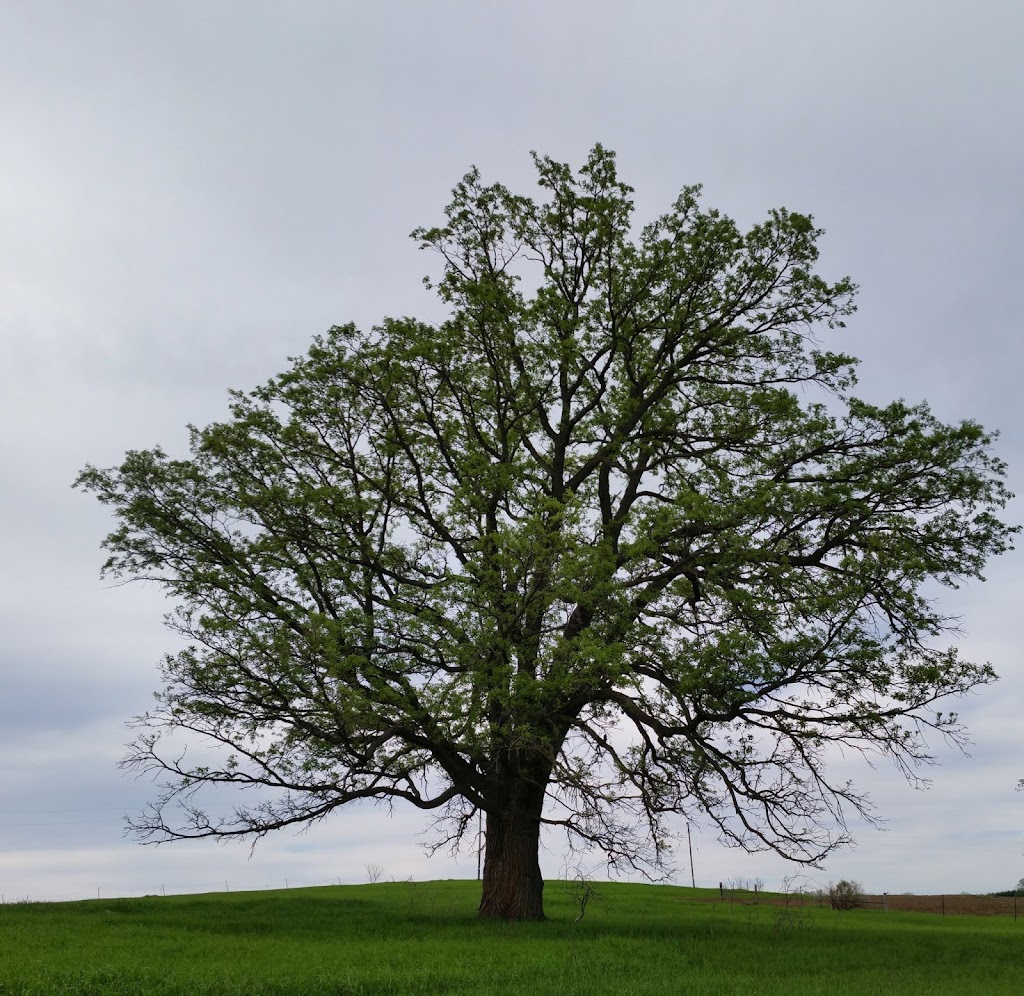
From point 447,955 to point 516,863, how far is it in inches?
255

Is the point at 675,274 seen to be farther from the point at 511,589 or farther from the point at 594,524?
the point at 511,589

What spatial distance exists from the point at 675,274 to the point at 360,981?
19325 millimetres

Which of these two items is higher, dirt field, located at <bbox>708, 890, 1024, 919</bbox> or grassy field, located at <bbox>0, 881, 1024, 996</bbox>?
dirt field, located at <bbox>708, 890, 1024, 919</bbox>

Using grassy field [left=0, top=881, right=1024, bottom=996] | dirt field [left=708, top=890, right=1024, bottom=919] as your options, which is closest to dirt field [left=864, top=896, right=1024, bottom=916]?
dirt field [left=708, top=890, right=1024, bottom=919]

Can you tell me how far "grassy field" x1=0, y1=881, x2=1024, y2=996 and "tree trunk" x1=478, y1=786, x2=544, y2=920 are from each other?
2.64 feet

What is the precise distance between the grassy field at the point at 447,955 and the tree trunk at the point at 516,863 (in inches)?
31.6

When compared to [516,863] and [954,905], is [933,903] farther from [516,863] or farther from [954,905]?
[516,863]

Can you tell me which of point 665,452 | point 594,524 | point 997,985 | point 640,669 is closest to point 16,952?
point 640,669

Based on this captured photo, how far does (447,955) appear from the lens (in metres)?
17.0

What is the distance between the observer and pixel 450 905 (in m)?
31.5

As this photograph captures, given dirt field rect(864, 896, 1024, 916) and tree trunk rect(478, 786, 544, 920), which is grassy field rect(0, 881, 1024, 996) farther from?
dirt field rect(864, 896, 1024, 916)

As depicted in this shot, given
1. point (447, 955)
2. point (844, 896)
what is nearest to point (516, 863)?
point (447, 955)

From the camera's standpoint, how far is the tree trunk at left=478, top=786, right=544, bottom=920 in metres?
23.1

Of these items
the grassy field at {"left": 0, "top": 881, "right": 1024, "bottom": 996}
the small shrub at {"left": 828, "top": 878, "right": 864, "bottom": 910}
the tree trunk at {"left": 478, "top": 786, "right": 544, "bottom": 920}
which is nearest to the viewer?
the grassy field at {"left": 0, "top": 881, "right": 1024, "bottom": 996}
